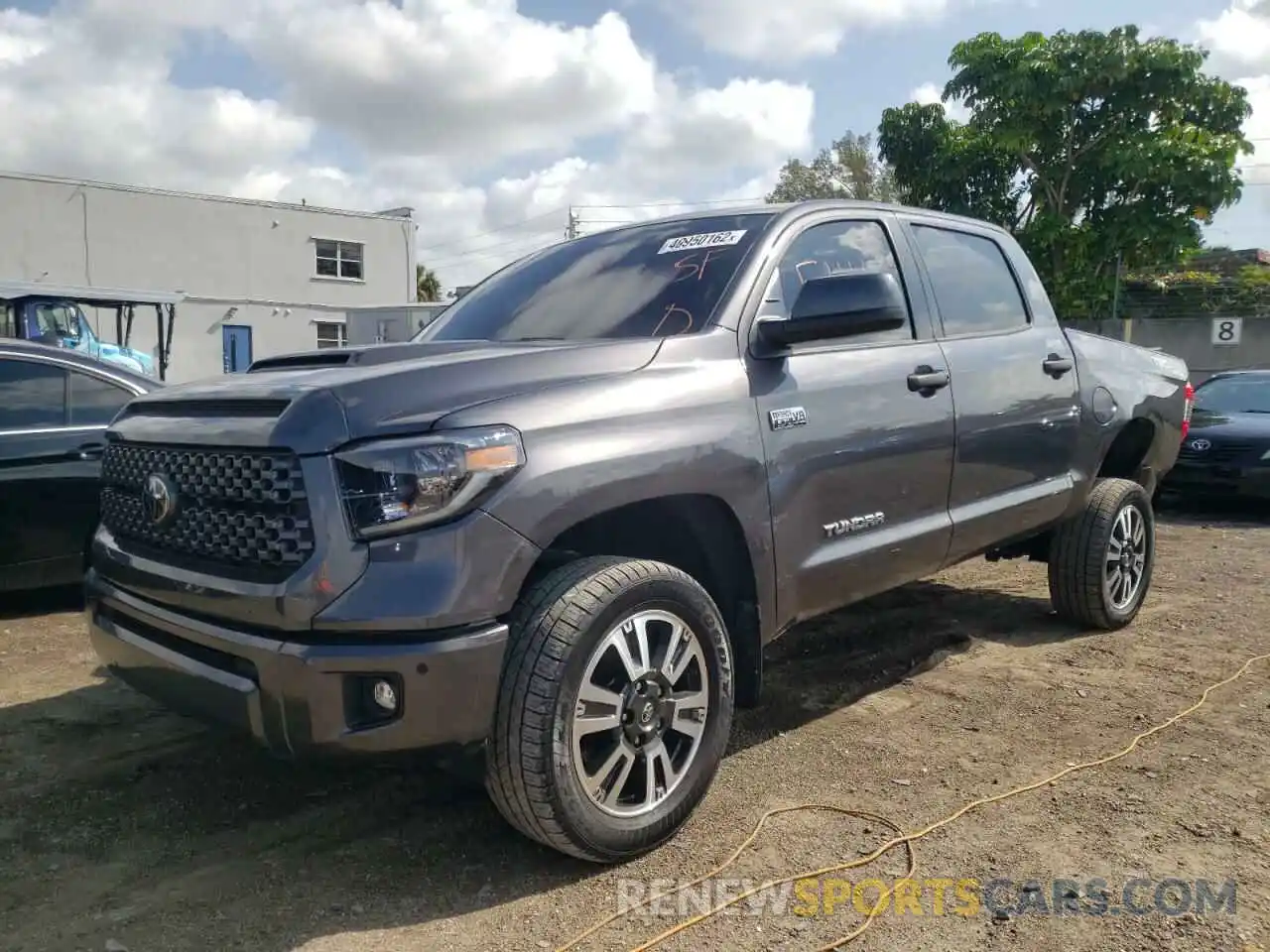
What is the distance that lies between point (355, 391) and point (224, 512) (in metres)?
0.49

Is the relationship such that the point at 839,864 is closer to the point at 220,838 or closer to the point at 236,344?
the point at 220,838

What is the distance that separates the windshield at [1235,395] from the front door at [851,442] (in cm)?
782

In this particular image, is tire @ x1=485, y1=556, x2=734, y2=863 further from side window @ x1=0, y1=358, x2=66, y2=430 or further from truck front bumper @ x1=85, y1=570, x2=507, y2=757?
side window @ x1=0, y1=358, x2=66, y2=430

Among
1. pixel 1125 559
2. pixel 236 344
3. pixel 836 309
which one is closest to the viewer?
pixel 836 309

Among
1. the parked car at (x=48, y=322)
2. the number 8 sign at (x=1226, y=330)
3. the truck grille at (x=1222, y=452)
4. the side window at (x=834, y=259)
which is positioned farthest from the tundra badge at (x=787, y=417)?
the number 8 sign at (x=1226, y=330)

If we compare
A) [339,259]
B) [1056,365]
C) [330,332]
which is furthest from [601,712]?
[339,259]

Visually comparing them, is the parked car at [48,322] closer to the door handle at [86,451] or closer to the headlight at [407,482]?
the door handle at [86,451]

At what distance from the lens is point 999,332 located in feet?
15.0

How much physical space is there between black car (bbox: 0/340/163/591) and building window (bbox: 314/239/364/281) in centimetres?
2360

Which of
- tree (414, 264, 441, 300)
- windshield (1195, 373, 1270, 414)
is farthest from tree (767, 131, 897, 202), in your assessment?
windshield (1195, 373, 1270, 414)

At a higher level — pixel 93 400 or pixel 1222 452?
pixel 93 400

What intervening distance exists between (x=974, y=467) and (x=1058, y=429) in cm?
79

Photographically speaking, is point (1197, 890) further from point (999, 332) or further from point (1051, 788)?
point (999, 332)

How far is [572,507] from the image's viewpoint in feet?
8.90
